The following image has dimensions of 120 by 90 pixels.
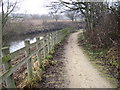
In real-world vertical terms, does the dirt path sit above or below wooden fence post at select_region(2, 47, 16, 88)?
below

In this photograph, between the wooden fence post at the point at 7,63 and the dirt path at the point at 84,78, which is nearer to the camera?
the wooden fence post at the point at 7,63

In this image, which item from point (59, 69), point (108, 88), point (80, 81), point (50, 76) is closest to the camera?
point (108, 88)

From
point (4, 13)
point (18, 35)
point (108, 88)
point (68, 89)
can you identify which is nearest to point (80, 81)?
point (68, 89)

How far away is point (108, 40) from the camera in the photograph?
8297mm

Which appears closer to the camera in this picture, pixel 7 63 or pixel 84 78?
pixel 7 63

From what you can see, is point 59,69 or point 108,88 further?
point 59,69

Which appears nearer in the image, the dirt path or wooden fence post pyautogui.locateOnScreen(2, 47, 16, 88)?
wooden fence post pyautogui.locateOnScreen(2, 47, 16, 88)

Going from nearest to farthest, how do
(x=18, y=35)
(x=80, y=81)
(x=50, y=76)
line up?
(x=80, y=81)
(x=50, y=76)
(x=18, y=35)

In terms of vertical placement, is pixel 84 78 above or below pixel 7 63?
below

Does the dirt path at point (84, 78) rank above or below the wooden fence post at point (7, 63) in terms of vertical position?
below

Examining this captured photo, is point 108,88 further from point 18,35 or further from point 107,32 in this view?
point 18,35

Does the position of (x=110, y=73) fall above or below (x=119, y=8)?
below

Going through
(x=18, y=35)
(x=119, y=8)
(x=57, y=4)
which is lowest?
(x=18, y=35)

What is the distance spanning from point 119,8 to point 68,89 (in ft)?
22.4
